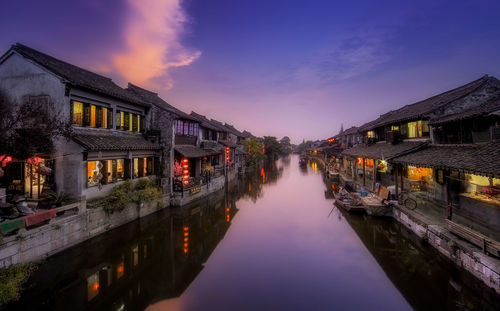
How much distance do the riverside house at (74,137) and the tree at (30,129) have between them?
350mm

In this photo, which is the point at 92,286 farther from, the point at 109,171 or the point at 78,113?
the point at 78,113

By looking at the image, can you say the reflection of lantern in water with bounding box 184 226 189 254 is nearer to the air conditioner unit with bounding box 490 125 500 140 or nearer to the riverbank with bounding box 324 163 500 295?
the riverbank with bounding box 324 163 500 295

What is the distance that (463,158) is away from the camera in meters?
11.1

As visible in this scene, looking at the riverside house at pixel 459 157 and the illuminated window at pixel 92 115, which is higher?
the illuminated window at pixel 92 115

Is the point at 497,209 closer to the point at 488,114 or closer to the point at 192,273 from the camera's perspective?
the point at 488,114

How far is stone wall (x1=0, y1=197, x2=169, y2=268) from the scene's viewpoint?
853cm

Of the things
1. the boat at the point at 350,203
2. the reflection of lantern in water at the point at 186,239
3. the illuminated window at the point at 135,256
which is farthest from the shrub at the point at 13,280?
the boat at the point at 350,203

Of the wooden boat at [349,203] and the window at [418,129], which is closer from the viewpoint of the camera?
the window at [418,129]

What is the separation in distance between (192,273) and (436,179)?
17.1 m

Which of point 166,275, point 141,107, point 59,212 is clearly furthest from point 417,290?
point 141,107

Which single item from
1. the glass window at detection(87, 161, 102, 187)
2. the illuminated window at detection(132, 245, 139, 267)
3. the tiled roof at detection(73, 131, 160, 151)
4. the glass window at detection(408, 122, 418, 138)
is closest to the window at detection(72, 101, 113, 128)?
the tiled roof at detection(73, 131, 160, 151)

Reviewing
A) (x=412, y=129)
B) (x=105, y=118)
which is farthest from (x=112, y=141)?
(x=412, y=129)

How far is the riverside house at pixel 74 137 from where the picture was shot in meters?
13.1

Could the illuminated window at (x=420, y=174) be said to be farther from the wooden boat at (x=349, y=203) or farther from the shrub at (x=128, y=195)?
the shrub at (x=128, y=195)
